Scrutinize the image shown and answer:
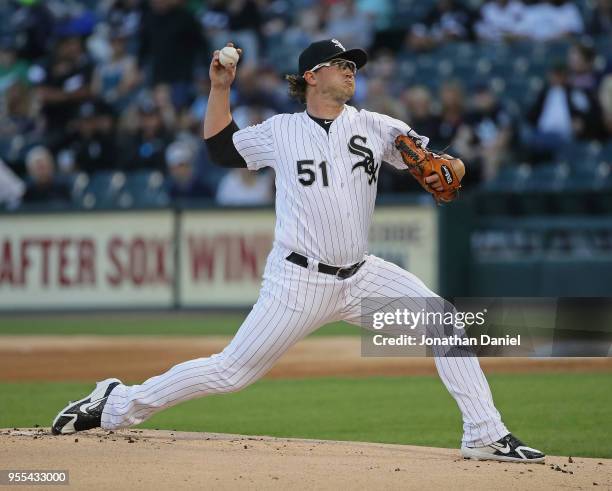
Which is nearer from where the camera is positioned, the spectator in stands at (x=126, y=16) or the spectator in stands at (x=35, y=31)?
the spectator in stands at (x=126, y=16)

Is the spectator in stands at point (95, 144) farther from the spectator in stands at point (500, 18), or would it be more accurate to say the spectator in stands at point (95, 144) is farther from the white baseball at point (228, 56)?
the white baseball at point (228, 56)

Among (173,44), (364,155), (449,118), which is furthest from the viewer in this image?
(173,44)

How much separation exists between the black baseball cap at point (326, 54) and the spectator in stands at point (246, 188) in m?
8.58

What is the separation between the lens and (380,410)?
7.73 meters

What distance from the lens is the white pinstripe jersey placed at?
5.35 meters

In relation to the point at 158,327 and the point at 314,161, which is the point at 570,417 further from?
the point at 158,327

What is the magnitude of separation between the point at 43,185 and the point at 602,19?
7.30 metres

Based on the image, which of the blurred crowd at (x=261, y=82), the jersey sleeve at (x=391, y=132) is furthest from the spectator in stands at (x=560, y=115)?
the jersey sleeve at (x=391, y=132)

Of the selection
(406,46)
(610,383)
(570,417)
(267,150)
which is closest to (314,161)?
(267,150)

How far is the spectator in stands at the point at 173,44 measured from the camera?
53.4ft

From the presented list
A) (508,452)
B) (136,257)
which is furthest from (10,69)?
(508,452)

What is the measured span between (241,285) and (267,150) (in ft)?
27.6

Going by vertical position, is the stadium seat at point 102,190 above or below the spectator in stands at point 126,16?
below

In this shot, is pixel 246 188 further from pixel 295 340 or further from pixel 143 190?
pixel 295 340
